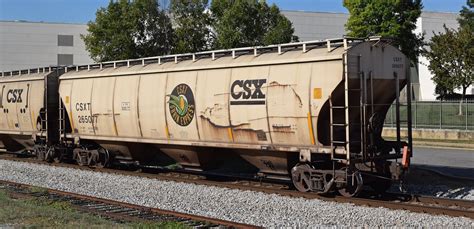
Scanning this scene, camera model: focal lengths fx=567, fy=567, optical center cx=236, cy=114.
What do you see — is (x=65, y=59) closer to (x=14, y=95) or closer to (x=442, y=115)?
(x=14, y=95)

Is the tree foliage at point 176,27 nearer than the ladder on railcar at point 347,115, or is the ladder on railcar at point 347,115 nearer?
the ladder on railcar at point 347,115

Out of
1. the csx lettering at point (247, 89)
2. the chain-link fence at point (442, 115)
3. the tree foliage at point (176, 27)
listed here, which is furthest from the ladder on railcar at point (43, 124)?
the chain-link fence at point (442, 115)

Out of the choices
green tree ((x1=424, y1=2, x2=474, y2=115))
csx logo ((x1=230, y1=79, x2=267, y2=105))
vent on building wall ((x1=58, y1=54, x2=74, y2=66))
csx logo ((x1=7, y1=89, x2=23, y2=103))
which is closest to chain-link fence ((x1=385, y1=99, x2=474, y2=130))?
green tree ((x1=424, y1=2, x2=474, y2=115))

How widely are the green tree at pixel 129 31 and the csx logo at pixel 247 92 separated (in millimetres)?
15277

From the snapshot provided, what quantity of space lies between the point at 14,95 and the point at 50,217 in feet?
45.1

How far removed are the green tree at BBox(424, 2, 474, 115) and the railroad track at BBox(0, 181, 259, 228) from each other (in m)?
26.1

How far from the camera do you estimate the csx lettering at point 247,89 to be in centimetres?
1327

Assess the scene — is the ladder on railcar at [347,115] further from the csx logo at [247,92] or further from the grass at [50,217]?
the grass at [50,217]

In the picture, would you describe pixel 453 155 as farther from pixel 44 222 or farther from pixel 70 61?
pixel 70 61

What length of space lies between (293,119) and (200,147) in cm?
358

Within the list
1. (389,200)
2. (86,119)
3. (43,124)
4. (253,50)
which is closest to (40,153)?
(43,124)

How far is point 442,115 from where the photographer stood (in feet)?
97.0

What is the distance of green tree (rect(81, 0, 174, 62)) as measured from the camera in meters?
28.1

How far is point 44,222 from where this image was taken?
9523 mm
